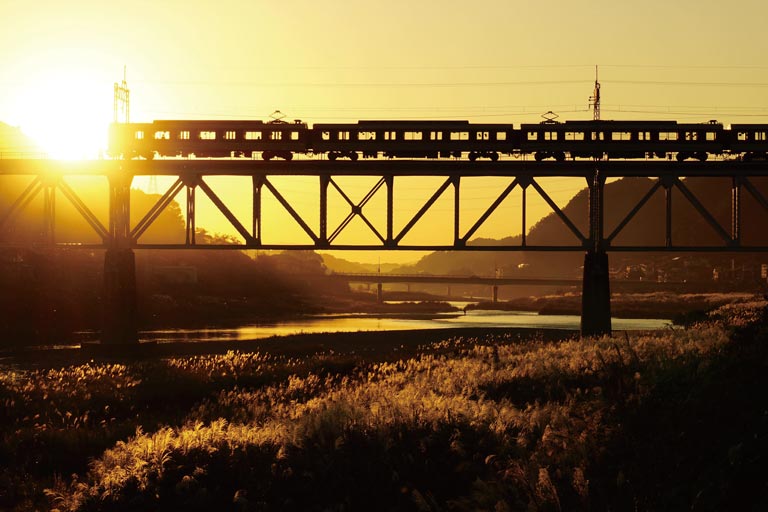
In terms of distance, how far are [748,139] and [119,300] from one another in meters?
36.5

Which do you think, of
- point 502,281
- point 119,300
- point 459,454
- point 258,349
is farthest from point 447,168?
point 502,281

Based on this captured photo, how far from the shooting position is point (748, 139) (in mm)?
49656

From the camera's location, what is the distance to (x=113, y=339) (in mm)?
51219

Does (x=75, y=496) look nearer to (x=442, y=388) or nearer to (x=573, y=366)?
(x=442, y=388)

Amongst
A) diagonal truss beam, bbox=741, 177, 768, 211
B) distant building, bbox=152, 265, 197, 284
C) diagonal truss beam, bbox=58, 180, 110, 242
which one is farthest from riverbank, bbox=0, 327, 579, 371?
distant building, bbox=152, 265, 197, 284

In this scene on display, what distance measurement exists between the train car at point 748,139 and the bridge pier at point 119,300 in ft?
112

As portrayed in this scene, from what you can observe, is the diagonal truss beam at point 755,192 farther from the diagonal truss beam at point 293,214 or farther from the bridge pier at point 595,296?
the diagonal truss beam at point 293,214

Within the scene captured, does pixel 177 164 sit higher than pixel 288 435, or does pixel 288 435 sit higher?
pixel 177 164

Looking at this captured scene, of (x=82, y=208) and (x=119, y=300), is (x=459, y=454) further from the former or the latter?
(x=82, y=208)

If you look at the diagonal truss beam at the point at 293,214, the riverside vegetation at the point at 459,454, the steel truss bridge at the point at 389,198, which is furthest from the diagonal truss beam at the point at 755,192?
the riverside vegetation at the point at 459,454

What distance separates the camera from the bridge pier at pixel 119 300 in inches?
2018

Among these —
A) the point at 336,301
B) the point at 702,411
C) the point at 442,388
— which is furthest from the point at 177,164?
the point at 336,301

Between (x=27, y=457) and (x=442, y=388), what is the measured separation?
324 inches

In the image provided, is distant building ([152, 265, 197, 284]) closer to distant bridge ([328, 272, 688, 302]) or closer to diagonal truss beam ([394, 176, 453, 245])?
distant bridge ([328, 272, 688, 302])
